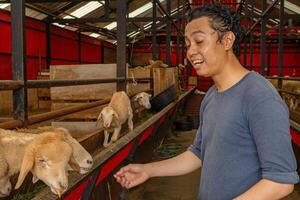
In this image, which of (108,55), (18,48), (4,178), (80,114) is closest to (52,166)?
(4,178)

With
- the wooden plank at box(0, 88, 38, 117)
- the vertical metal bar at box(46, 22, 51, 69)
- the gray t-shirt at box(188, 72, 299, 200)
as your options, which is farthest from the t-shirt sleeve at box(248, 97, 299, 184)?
the vertical metal bar at box(46, 22, 51, 69)

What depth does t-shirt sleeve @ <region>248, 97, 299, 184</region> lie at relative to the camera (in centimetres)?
129

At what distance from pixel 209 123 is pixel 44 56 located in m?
15.8

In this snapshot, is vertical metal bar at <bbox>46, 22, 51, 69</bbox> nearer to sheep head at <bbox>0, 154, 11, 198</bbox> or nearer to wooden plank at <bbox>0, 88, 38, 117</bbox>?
wooden plank at <bbox>0, 88, 38, 117</bbox>

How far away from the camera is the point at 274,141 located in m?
1.29

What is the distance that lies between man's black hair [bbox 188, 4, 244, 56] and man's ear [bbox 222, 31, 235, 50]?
0.5 inches

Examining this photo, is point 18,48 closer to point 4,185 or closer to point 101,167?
point 101,167

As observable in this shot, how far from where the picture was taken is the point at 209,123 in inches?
64.0

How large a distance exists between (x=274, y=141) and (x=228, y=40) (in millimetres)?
434

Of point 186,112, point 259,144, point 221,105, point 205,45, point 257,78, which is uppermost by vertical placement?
Answer: point 205,45

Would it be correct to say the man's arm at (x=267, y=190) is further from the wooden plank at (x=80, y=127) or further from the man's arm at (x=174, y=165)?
the wooden plank at (x=80, y=127)

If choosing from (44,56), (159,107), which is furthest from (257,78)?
(44,56)

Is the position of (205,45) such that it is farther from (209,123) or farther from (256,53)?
(256,53)

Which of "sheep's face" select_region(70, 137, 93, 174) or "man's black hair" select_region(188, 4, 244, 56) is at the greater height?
"man's black hair" select_region(188, 4, 244, 56)
